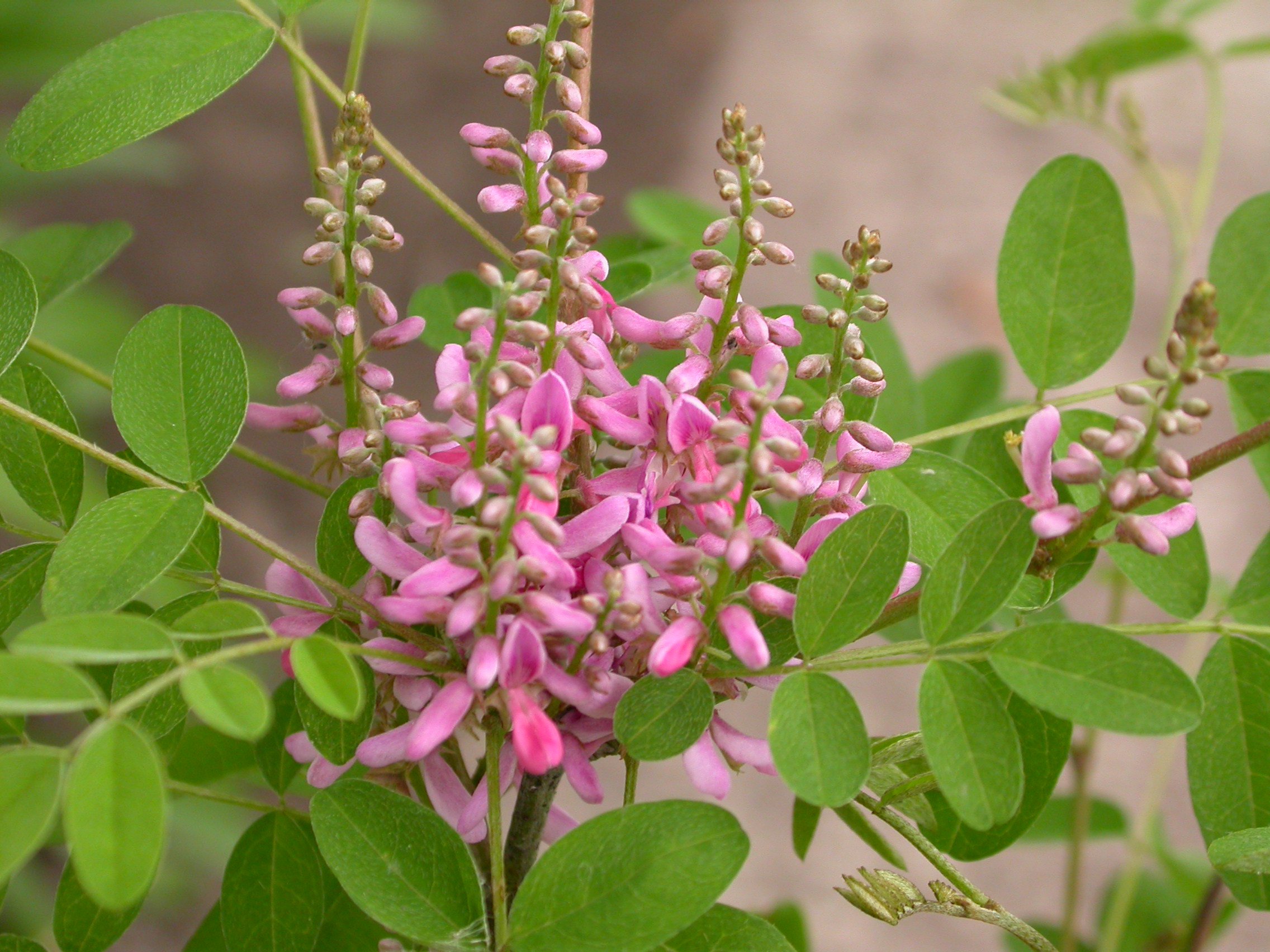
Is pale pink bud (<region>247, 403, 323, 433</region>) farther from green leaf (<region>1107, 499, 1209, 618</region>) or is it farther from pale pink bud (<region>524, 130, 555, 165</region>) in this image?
green leaf (<region>1107, 499, 1209, 618</region>)

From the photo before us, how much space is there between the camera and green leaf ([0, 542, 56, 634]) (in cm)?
69

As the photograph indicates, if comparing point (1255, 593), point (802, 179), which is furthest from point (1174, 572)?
point (802, 179)

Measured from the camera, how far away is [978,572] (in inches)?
24.1

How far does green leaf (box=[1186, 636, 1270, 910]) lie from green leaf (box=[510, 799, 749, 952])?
323mm

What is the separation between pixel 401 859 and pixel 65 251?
589 mm

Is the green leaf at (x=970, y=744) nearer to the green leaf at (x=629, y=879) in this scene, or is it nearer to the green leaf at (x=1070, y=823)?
the green leaf at (x=629, y=879)

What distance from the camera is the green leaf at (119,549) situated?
598 millimetres

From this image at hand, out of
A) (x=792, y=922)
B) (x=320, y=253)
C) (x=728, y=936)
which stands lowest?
(x=792, y=922)

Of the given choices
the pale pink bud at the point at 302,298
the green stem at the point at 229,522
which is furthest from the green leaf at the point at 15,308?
the pale pink bud at the point at 302,298

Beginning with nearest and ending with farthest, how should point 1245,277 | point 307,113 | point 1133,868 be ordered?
point 307,113, point 1245,277, point 1133,868

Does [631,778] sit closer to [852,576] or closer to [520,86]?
[852,576]

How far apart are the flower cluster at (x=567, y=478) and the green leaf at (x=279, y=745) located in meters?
0.13

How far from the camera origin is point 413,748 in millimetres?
562

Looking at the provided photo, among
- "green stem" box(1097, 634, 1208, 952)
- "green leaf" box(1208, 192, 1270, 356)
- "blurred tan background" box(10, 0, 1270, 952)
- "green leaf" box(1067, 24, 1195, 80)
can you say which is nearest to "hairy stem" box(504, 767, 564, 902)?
"green leaf" box(1208, 192, 1270, 356)
